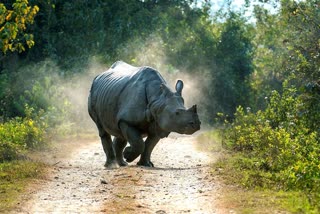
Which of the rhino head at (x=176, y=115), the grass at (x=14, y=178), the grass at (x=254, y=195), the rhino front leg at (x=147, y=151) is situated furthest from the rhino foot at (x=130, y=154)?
the grass at (x=254, y=195)

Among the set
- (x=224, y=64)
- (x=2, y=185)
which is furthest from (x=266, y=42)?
(x=2, y=185)

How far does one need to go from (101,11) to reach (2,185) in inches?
674

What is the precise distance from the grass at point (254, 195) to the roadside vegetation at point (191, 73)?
3 cm

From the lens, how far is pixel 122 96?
1245cm

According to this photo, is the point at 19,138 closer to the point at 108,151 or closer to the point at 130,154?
the point at 108,151

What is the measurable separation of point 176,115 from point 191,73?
929 inches

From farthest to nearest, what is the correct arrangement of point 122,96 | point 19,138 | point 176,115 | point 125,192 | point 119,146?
point 19,138 < point 119,146 < point 122,96 < point 176,115 < point 125,192

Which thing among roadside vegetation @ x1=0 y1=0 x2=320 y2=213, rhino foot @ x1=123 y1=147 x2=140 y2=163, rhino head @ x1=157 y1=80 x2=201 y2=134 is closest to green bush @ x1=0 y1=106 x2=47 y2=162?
roadside vegetation @ x1=0 y1=0 x2=320 y2=213

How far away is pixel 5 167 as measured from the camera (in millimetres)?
10945

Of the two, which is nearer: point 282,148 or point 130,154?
point 282,148

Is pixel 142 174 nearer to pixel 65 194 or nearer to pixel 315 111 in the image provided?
pixel 65 194

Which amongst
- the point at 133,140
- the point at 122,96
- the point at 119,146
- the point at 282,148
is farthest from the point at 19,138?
the point at 282,148

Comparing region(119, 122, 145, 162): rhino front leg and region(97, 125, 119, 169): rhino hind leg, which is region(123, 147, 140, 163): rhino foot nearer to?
region(119, 122, 145, 162): rhino front leg

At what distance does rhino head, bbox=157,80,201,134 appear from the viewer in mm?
10992
